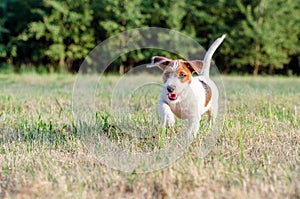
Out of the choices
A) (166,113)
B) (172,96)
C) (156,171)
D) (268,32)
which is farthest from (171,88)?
(268,32)

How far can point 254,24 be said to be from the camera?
16.0 metres

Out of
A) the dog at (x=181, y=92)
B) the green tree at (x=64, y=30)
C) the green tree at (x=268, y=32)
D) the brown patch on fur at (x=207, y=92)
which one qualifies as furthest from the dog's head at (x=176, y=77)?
the green tree at (x=268, y=32)

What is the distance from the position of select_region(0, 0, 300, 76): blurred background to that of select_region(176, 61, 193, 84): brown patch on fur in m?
11.5

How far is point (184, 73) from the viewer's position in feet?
11.8

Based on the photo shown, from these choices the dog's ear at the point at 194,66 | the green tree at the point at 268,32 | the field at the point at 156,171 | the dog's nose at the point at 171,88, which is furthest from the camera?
the green tree at the point at 268,32

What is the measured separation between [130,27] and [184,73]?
12.4 meters

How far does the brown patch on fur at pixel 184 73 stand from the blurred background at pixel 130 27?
453 inches

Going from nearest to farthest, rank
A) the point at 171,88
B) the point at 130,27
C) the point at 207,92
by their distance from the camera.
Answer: the point at 171,88 < the point at 207,92 < the point at 130,27

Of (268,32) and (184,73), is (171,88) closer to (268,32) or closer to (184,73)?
(184,73)

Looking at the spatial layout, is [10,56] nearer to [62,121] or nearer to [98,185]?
[62,121]

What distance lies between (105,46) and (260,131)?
9204 mm

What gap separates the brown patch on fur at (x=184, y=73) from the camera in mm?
3570

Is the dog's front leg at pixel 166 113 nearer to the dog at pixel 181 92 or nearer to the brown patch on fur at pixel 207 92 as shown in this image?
the dog at pixel 181 92

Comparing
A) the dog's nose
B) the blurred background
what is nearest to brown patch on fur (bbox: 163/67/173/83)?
the dog's nose
